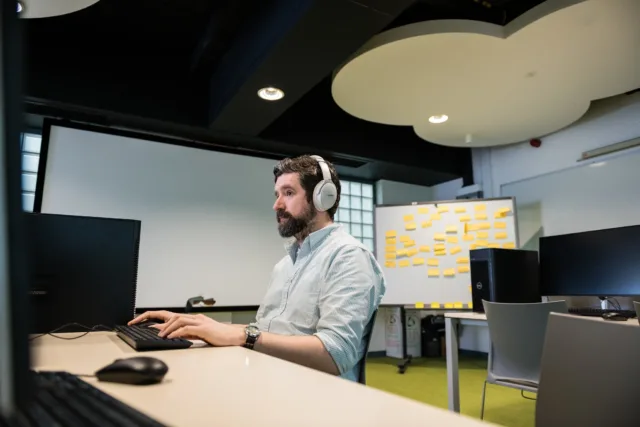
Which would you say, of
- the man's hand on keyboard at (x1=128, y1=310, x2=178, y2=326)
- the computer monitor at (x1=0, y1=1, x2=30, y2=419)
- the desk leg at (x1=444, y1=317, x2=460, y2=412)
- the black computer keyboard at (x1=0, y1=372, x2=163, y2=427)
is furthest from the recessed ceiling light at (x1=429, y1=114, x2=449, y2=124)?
the computer monitor at (x1=0, y1=1, x2=30, y2=419)

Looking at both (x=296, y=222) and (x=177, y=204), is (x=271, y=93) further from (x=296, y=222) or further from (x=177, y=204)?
(x=296, y=222)

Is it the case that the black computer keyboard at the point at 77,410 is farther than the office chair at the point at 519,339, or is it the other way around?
the office chair at the point at 519,339

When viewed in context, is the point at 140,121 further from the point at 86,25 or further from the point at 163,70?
the point at 86,25

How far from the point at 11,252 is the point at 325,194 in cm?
127

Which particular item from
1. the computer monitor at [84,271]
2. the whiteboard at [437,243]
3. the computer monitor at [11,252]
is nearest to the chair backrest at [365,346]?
the computer monitor at [84,271]

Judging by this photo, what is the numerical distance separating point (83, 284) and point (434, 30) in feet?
6.67

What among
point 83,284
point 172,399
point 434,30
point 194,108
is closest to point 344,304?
point 172,399

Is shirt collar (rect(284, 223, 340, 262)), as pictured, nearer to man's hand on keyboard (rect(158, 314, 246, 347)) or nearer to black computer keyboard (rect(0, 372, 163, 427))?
man's hand on keyboard (rect(158, 314, 246, 347))

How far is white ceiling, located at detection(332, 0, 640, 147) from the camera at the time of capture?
221cm

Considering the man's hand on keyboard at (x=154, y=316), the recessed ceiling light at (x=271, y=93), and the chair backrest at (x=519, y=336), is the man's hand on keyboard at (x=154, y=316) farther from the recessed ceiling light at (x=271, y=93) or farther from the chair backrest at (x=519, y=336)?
the recessed ceiling light at (x=271, y=93)

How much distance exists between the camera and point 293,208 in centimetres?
154

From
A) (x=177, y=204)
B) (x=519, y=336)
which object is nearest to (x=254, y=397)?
(x=519, y=336)

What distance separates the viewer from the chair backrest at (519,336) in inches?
78.5

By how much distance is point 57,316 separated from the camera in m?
1.29
